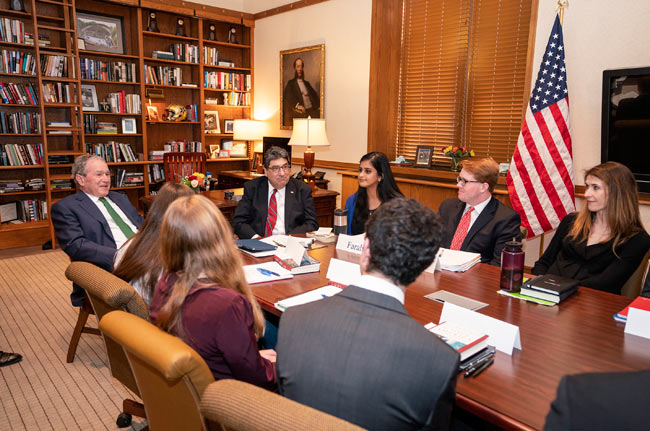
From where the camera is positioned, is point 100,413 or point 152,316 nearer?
point 152,316

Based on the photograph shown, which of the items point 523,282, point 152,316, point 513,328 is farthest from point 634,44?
point 152,316

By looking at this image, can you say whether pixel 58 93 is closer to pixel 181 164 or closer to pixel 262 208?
pixel 181 164

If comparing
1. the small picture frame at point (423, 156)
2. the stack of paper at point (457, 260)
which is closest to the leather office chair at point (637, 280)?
the stack of paper at point (457, 260)

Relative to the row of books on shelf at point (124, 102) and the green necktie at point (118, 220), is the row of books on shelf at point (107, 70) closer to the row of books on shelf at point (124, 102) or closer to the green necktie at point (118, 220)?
the row of books on shelf at point (124, 102)

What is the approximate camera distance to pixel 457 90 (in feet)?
16.1

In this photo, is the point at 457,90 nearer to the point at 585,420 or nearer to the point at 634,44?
the point at 634,44

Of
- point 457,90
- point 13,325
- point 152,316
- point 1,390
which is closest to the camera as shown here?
point 152,316

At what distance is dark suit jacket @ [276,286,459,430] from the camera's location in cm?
96

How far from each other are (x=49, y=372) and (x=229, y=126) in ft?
16.5

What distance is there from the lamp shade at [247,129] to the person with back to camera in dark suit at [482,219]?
4.54 m

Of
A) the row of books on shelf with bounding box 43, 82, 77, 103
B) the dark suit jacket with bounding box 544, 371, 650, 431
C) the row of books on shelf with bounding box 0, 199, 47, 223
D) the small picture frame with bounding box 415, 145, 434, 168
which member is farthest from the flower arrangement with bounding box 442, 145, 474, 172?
the row of books on shelf with bounding box 0, 199, 47, 223

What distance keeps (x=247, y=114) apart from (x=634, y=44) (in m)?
5.29

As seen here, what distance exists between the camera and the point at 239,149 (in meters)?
7.25

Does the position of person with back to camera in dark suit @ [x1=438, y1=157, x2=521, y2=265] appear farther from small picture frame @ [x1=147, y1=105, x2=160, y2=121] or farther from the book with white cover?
small picture frame @ [x1=147, y1=105, x2=160, y2=121]
